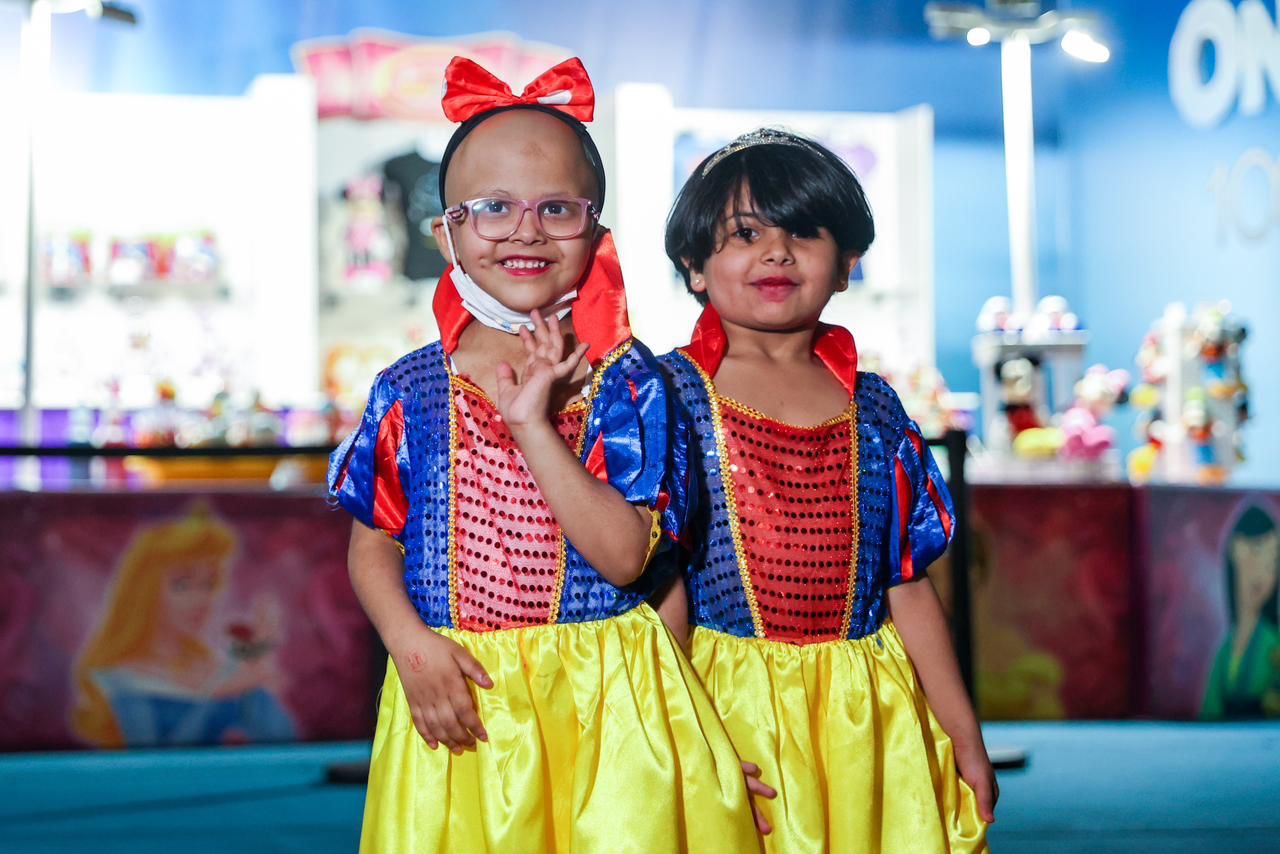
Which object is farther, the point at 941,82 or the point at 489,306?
the point at 941,82

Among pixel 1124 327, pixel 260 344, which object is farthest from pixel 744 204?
pixel 1124 327

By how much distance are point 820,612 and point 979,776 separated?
0.22 metres

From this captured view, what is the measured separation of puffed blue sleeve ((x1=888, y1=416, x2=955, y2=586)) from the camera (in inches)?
58.4

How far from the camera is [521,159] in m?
1.29

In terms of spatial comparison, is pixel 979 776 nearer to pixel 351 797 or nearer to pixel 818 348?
pixel 818 348

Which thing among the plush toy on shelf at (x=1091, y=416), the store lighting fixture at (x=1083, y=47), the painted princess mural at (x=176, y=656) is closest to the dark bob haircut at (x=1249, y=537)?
the plush toy on shelf at (x=1091, y=416)

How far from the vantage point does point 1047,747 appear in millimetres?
3375

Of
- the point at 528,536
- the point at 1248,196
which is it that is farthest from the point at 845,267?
the point at 1248,196

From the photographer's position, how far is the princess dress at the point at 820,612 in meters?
1.36

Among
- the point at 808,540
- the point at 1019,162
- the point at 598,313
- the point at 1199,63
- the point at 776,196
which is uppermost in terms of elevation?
the point at 1199,63

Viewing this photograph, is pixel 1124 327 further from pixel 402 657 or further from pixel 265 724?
pixel 402 657

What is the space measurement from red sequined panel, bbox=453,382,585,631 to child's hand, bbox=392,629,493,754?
5 cm

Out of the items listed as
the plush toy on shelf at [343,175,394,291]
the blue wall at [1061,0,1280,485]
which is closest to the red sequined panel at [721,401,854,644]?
the blue wall at [1061,0,1280,485]

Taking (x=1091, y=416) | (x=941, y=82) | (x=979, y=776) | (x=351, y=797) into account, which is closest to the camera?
(x=979, y=776)
